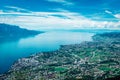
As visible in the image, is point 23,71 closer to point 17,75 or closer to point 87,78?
point 17,75

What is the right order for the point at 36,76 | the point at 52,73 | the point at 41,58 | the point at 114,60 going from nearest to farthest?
the point at 36,76 → the point at 52,73 → the point at 114,60 → the point at 41,58

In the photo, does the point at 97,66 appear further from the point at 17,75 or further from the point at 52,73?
the point at 17,75

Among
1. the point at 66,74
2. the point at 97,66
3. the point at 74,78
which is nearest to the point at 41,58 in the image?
the point at 97,66

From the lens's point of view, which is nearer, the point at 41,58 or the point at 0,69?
the point at 0,69

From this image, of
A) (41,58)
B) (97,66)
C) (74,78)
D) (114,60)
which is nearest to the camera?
(74,78)

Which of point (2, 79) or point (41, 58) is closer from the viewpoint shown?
point (2, 79)

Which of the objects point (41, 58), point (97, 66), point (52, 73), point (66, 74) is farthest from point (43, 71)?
point (41, 58)

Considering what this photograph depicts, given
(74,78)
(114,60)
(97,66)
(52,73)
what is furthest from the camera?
(114,60)

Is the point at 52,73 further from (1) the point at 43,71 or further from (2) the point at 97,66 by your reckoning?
(2) the point at 97,66

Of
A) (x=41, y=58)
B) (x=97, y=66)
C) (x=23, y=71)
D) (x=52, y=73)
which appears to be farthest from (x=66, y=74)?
(x=41, y=58)

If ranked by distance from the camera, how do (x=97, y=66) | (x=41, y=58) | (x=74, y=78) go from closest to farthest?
1. (x=74, y=78)
2. (x=97, y=66)
3. (x=41, y=58)
